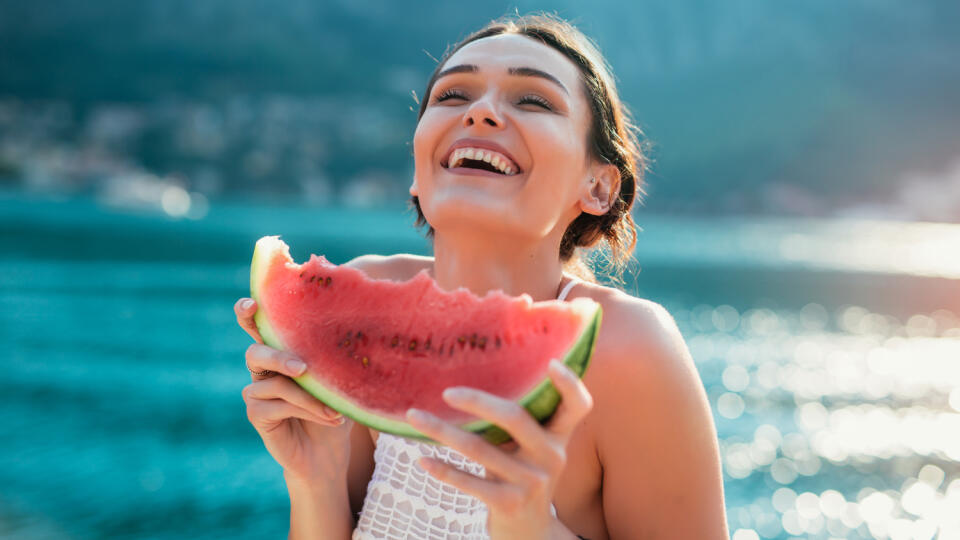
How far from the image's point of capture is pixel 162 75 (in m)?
103

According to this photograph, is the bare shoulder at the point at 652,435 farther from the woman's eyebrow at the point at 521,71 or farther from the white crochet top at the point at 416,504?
the woman's eyebrow at the point at 521,71

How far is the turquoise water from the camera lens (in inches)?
309

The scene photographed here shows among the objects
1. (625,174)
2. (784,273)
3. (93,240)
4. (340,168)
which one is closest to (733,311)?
(784,273)

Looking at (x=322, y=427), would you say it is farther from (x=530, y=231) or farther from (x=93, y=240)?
(x=93, y=240)

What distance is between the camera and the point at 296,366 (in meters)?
1.52

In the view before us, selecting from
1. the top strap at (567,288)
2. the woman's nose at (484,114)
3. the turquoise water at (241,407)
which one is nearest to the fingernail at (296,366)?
the woman's nose at (484,114)

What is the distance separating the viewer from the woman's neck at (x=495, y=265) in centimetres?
200

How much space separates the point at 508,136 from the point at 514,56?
273 mm

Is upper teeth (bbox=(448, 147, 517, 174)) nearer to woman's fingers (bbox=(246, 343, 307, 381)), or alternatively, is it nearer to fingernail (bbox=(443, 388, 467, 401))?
woman's fingers (bbox=(246, 343, 307, 381))

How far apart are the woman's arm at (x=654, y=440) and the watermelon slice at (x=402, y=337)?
49 centimetres

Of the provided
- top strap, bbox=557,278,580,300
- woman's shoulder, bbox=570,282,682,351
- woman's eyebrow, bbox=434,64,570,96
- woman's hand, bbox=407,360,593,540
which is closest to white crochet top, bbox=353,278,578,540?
top strap, bbox=557,278,580,300

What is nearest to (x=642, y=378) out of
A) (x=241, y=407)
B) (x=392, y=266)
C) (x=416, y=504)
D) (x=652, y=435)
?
(x=652, y=435)

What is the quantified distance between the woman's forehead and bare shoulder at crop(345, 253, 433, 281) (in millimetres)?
806

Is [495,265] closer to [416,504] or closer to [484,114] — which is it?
[484,114]
